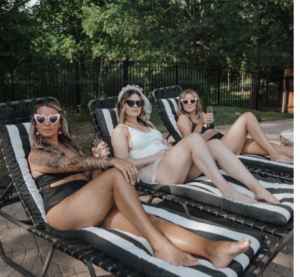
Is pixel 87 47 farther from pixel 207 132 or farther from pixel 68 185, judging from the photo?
pixel 68 185

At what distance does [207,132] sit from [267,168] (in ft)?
3.05

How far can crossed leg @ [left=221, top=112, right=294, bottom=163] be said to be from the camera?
3.48m

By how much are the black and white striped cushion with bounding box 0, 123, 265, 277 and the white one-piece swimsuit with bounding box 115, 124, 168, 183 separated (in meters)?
0.54

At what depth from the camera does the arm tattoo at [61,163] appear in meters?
2.12

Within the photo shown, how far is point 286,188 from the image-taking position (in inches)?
106

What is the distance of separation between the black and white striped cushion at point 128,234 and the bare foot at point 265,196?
20.8 inches

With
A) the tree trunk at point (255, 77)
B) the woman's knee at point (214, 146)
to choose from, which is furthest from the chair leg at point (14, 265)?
the tree trunk at point (255, 77)

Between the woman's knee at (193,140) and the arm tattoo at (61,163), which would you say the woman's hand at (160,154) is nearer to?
the woman's knee at (193,140)

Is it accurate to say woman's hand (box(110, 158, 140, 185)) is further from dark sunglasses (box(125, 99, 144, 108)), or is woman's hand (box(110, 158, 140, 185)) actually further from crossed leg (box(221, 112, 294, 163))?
crossed leg (box(221, 112, 294, 163))

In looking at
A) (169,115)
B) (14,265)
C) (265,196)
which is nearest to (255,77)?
(169,115)

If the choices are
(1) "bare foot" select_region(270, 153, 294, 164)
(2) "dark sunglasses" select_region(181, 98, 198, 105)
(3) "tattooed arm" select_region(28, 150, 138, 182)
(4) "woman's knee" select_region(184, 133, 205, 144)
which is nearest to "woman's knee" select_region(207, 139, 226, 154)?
(4) "woman's knee" select_region(184, 133, 205, 144)

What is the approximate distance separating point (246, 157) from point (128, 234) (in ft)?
6.84

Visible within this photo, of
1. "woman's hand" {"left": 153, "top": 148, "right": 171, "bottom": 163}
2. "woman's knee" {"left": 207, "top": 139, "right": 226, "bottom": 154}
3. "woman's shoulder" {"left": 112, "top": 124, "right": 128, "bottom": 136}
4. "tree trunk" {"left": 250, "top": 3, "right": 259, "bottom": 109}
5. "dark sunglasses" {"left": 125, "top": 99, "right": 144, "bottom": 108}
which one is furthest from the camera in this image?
"tree trunk" {"left": 250, "top": 3, "right": 259, "bottom": 109}
